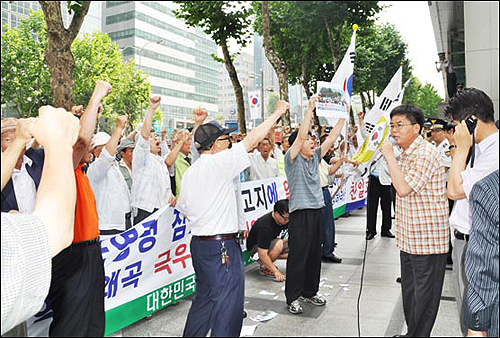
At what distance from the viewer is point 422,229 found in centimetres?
372

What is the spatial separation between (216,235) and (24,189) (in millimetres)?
1394

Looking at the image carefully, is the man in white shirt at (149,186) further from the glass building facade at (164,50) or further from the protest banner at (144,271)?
the glass building facade at (164,50)

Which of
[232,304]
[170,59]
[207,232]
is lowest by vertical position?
[232,304]

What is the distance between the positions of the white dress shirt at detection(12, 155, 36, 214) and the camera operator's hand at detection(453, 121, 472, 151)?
2.89m

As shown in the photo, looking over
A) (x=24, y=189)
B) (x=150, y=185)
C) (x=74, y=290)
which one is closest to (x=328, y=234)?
(x=150, y=185)

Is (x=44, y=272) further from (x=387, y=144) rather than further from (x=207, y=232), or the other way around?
(x=387, y=144)

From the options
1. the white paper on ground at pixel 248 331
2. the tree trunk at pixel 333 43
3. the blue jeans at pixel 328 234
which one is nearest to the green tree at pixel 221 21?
the tree trunk at pixel 333 43

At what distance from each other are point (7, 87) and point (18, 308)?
1265 inches

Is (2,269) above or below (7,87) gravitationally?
below

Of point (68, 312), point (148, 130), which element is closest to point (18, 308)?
point (68, 312)

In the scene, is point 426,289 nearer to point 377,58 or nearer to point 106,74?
point 377,58

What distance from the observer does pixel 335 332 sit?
438 cm

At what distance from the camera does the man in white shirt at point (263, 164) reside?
26.3 ft

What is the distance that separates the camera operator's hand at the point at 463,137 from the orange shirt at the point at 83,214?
8.43 ft
